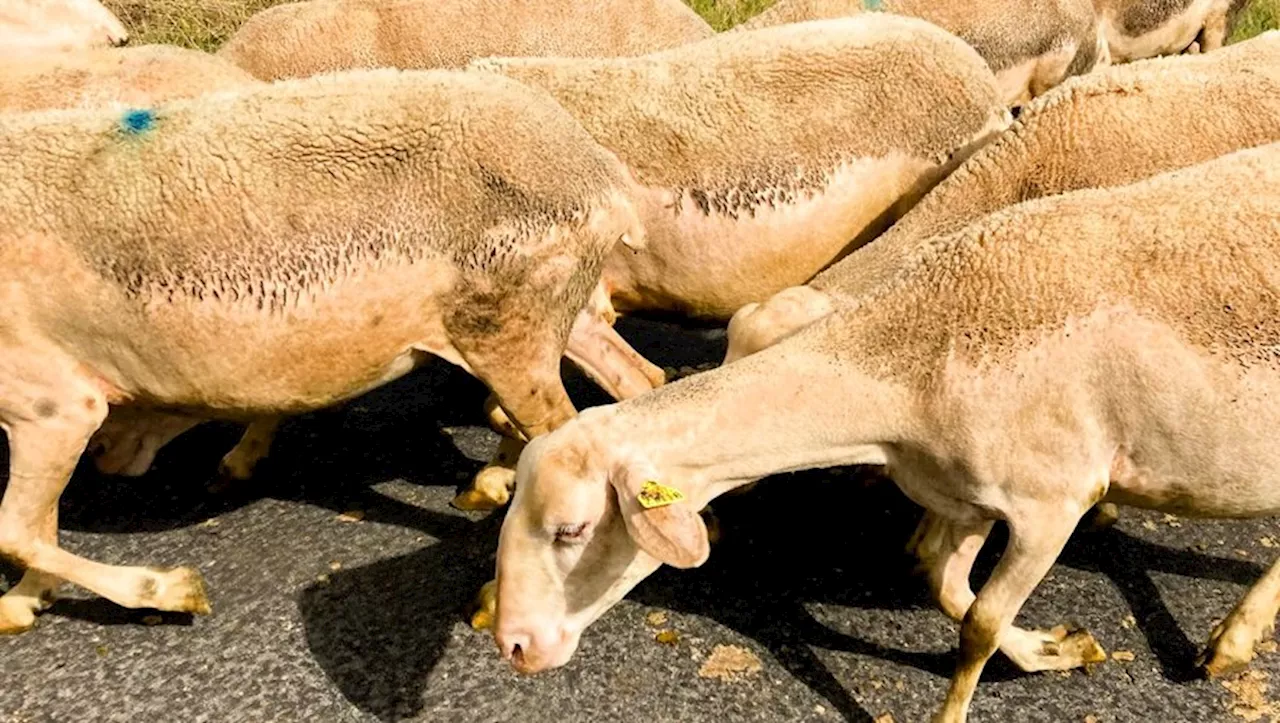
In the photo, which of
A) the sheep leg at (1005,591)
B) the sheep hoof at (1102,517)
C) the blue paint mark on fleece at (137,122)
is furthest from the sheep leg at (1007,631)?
the blue paint mark on fleece at (137,122)

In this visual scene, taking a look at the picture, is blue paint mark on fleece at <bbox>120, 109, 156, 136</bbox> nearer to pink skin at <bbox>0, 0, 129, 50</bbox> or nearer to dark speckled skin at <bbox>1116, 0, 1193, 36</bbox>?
pink skin at <bbox>0, 0, 129, 50</bbox>

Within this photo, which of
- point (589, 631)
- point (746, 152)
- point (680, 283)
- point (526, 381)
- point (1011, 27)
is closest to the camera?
point (589, 631)

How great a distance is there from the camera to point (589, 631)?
4.47 m

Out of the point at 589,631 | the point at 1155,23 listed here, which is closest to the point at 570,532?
the point at 589,631

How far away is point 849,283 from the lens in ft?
14.9

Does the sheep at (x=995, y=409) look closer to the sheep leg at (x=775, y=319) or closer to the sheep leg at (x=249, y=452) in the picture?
the sheep leg at (x=775, y=319)

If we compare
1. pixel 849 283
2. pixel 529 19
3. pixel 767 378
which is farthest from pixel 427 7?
pixel 767 378

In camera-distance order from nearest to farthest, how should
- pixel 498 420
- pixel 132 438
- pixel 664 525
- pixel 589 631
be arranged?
pixel 664 525
pixel 589 631
pixel 132 438
pixel 498 420

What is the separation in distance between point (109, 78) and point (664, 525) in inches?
161

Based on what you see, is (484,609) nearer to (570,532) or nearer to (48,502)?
(570,532)

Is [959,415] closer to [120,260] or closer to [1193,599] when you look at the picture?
[1193,599]

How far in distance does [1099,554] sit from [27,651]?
4.26 metres

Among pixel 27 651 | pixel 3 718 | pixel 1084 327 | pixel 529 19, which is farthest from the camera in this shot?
pixel 529 19

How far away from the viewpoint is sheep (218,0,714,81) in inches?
297
